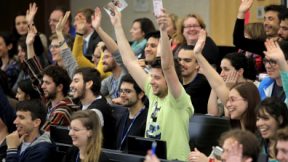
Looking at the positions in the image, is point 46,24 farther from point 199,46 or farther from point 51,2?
point 199,46

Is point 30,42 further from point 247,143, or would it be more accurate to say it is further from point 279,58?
point 247,143

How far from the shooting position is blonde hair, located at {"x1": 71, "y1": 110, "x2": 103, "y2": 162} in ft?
21.1

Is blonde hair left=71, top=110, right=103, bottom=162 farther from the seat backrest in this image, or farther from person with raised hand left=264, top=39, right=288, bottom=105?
person with raised hand left=264, top=39, right=288, bottom=105

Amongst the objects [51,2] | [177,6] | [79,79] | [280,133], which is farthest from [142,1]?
[280,133]

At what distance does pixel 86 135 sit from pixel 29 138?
1.09 meters

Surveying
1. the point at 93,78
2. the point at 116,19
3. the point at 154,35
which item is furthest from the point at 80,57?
the point at 116,19

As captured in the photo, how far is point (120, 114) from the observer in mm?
7910

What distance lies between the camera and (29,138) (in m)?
7.50

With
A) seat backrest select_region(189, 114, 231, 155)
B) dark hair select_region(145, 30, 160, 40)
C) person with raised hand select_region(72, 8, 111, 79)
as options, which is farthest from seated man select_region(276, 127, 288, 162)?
person with raised hand select_region(72, 8, 111, 79)

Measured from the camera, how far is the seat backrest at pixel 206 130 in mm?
7105

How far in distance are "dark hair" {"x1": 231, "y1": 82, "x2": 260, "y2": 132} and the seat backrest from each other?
61 cm

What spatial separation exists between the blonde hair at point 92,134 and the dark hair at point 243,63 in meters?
1.46

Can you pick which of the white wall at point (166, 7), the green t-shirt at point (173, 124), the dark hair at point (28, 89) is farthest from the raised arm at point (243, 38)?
the white wall at point (166, 7)

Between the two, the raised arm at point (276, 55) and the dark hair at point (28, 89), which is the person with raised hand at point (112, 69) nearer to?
the dark hair at point (28, 89)
